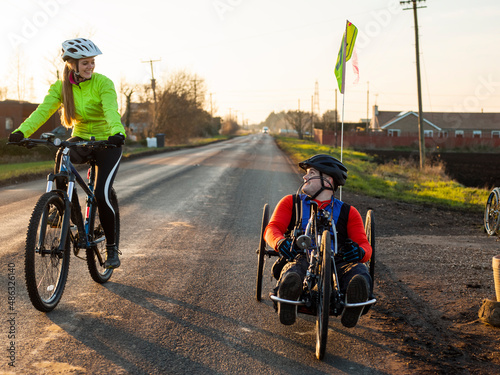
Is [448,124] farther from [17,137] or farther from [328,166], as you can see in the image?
[17,137]

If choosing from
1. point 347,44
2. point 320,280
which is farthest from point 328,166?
point 347,44

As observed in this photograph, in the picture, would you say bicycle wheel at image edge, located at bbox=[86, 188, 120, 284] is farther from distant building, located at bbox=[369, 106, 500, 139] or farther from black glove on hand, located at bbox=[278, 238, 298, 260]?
distant building, located at bbox=[369, 106, 500, 139]

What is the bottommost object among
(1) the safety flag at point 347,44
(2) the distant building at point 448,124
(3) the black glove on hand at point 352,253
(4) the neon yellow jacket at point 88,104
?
(3) the black glove on hand at point 352,253

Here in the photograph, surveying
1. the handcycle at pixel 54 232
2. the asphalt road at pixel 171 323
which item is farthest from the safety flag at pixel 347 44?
the handcycle at pixel 54 232

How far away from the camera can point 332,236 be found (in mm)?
4051

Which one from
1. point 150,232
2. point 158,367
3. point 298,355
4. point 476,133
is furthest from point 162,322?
point 476,133

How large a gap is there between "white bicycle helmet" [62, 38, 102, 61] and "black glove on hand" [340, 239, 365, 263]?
8.69 feet

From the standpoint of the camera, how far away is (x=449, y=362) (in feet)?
11.3

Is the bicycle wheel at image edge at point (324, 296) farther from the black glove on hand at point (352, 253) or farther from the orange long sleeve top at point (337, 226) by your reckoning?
the orange long sleeve top at point (337, 226)

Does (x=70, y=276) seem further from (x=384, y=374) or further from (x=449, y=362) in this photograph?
(x=449, y=362)

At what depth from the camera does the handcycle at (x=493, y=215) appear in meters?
9.21

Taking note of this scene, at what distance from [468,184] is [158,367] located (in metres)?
24.5

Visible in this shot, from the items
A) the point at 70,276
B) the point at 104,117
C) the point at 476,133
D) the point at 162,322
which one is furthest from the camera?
the point at 476,133

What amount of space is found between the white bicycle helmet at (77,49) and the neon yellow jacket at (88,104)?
9.3 inches
